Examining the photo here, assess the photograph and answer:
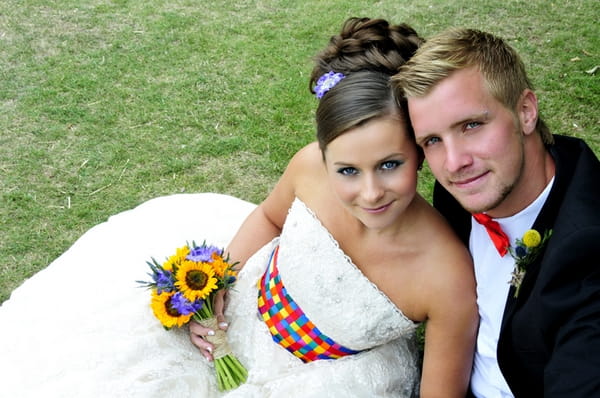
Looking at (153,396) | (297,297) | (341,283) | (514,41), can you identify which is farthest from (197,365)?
(514,41)

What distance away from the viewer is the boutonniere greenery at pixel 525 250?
253 centimetres

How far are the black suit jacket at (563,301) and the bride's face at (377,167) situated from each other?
56 cm

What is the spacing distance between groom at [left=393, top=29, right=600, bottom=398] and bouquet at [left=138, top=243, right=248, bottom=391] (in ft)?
4.09

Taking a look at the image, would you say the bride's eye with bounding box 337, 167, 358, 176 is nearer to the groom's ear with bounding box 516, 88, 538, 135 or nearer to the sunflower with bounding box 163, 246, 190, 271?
the groom's ear with bounding box 516, 88, 538, 135

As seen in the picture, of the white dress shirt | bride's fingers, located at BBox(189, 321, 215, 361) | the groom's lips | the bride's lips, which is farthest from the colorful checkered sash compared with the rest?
the groom's lips

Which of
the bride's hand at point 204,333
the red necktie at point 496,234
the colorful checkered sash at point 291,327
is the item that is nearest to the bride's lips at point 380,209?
the red necktie at point 496,234

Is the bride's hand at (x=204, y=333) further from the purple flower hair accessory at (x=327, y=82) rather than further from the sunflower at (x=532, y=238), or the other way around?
the sunflower at (x=532, y=238)

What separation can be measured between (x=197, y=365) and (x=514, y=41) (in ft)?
19.4

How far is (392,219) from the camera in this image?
2908 mm

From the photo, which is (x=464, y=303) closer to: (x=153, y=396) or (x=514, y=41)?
(x=153, y=396)

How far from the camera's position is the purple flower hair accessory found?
9.53 ft

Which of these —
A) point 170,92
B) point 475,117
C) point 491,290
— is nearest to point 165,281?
point 491,290

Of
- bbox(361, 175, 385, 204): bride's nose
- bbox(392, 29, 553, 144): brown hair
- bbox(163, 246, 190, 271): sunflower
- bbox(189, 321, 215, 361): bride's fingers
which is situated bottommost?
bbox(189, 321, 215, 361): bride's fingers

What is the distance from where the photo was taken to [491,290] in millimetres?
2832
